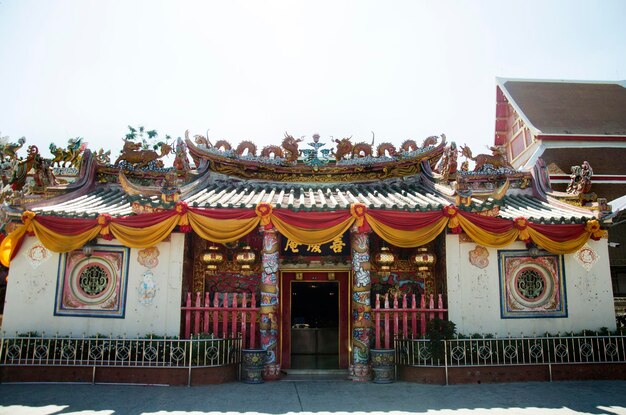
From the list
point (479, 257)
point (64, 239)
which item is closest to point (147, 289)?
point (64, 239)

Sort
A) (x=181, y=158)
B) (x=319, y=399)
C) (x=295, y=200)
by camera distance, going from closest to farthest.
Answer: (x=319, y=399) < (x=295, y=200) < (x=181, y=158)

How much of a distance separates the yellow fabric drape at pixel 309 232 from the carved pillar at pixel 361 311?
1.16 feet

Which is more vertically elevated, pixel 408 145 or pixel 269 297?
pixel 408 145

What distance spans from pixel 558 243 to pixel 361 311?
4065 mm

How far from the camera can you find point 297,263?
11.7 metres

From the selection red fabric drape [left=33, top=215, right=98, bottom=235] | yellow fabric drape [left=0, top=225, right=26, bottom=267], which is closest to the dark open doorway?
red fabric drape [left=33, top=215, right=98, bottom=235]

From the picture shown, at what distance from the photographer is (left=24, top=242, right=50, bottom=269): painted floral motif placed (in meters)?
10.1

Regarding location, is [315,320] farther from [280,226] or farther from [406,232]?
[406,232]

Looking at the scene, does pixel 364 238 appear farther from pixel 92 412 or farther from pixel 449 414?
pixel 92 412

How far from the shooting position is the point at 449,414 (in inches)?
267

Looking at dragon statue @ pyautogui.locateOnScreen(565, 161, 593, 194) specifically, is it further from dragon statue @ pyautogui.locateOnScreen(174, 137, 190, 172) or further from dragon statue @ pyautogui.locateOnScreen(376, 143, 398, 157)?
dragon statue @ pyautogui.locateOnScreen(174, 137, 190, 172)

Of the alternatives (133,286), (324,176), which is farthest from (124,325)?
(324,176)

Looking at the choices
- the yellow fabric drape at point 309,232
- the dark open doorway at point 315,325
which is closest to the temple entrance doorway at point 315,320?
the dark open doorway at point 315,325

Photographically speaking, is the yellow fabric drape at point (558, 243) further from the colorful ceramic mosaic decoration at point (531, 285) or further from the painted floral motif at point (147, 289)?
the painted floral motif at point (147, 289)
